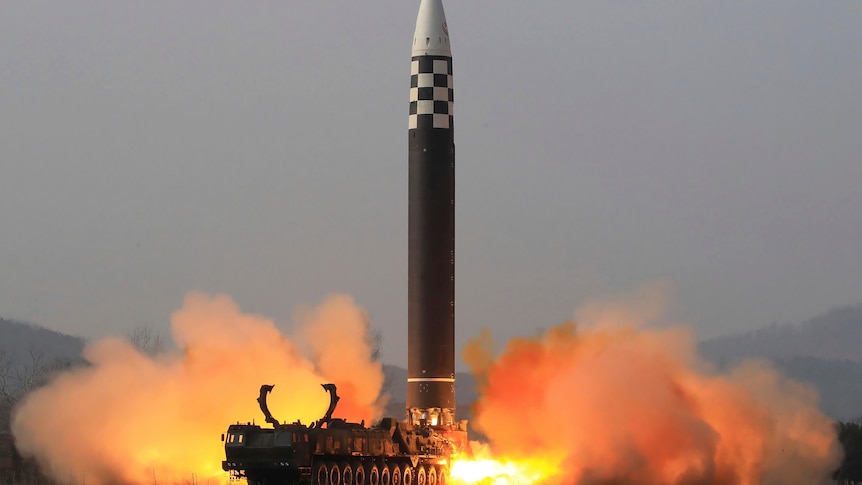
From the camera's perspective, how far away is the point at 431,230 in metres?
56.8

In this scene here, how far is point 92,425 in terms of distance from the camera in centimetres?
5725

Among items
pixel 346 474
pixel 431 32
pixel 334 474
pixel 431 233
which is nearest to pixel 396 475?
pixel 346 474

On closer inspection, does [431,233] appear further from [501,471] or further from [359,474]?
[359,474]

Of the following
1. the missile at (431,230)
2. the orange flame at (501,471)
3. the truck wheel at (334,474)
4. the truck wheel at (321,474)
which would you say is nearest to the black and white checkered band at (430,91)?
the missile at (431,230)

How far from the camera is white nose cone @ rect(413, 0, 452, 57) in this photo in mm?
56750

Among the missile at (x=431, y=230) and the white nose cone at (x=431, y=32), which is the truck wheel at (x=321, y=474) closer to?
the missile at (x=431, y=230)

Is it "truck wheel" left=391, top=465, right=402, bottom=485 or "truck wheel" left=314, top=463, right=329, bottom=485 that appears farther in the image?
"truck wheel" left=391, top=465, right=402, bottom=485

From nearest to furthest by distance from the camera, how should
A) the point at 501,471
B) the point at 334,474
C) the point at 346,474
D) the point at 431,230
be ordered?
the point at 334,474
the point at 346,474
the point at 501,471
the point at 431,230

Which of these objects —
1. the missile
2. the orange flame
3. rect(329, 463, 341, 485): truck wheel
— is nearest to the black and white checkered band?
the missile

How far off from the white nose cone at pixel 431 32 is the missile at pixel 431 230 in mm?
35

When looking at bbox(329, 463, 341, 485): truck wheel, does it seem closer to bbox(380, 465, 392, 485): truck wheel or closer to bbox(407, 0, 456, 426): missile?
bbox(380, 465, 392, 485): truck wheel

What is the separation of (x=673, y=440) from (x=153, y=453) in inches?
694

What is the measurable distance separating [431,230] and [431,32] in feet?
22.7

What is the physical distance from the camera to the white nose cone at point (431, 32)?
5675cm
